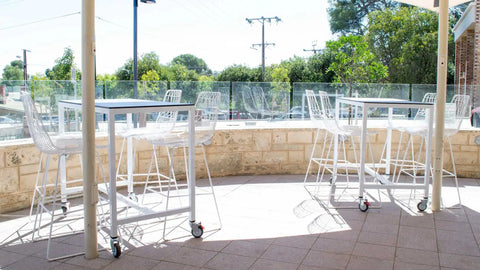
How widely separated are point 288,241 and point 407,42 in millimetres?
21786

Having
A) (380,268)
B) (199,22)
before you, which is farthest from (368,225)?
(199,22)

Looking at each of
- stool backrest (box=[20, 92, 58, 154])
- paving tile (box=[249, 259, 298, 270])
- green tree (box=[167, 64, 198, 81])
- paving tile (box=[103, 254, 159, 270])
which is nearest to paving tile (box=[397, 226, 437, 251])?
paving tile (box=[249, 259, 298, 270])

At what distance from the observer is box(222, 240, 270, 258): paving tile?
9.45 ft

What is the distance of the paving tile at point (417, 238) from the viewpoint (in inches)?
119

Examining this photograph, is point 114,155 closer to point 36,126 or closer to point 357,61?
point 36,126

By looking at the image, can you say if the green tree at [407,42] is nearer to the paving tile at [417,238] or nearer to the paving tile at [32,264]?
the paving tile at [417,238]

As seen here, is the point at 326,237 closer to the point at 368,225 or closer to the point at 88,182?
the point at 368,225

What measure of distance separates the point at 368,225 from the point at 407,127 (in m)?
1.23

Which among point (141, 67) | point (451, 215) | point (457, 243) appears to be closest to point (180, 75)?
point (141, 67)

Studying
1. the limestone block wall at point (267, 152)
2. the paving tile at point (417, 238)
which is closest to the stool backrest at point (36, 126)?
the limestone block wall at point (267, 152)

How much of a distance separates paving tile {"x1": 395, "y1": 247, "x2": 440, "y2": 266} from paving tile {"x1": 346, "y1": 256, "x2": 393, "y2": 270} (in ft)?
0.40

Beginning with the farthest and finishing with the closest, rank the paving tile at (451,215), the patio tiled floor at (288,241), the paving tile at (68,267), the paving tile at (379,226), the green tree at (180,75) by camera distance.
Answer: the green tree at (180,75) < the paving tile at (451,215) < the paving tile at (379,226) < the patio tiled floor at (288,241) < the paving tile at (68,267)

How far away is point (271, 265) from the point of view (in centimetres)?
267

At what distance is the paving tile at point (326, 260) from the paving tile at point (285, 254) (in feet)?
0.15
